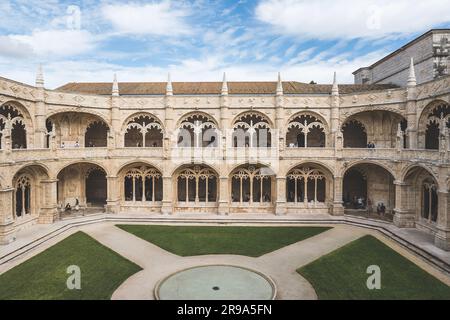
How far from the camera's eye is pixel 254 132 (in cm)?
2973

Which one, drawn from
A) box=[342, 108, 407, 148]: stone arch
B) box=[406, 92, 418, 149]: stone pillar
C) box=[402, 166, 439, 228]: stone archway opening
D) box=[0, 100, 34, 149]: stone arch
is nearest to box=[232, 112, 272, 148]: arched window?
box=[342, 108, 407, 148]: stone arch

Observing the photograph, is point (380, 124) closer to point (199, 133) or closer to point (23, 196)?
point (199, 133)

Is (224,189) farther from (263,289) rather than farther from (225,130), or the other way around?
(263,289)

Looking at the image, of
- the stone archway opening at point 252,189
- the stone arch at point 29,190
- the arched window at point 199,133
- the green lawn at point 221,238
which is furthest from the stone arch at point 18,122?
the stone archway opening at point 252,189

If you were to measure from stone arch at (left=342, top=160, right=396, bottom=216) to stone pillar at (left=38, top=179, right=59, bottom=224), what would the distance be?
975 inches

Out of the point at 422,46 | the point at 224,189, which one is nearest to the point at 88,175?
the point at 224,189

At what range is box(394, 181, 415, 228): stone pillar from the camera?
24219mm

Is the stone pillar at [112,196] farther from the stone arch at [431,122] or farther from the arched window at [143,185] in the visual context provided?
the stone arch at [431,122]

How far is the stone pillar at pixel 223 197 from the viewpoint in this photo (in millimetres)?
29047

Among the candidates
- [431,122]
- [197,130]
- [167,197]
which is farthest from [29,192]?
[431,122]

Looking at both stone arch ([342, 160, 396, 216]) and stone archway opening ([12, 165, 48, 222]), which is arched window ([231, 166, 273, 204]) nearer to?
stone arch ([342, 160, 396, 216])

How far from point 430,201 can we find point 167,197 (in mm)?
21063

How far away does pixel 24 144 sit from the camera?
27297 mm
